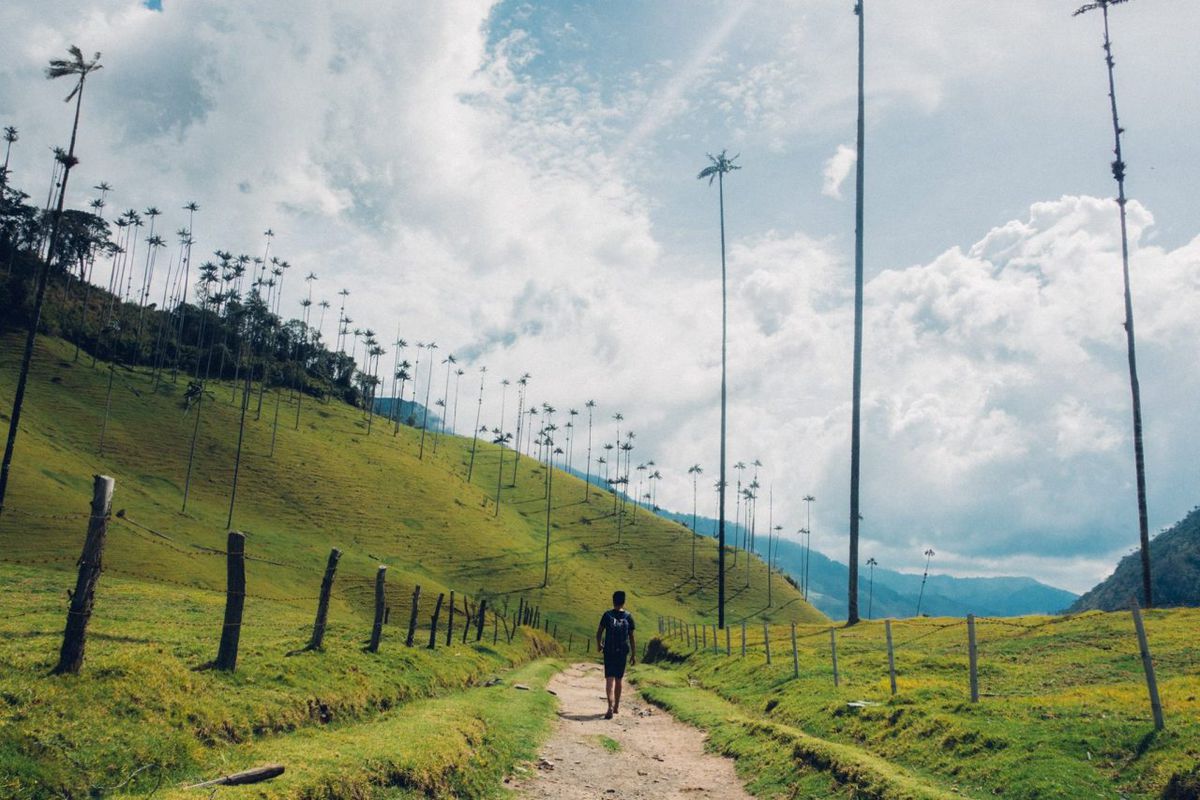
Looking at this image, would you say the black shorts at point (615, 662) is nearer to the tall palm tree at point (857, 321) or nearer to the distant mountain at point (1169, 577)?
the tall palm tree at point (857, 321)

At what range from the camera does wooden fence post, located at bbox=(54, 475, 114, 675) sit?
11531 millimetres

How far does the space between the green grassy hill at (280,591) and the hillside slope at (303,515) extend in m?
0.47

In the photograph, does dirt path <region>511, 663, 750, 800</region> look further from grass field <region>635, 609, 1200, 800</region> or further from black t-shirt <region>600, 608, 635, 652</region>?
black t-shirt <region>600, 608, 635, 652</region>

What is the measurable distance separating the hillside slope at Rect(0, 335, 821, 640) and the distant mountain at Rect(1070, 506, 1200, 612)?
265ft

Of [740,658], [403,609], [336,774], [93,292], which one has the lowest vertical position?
[403,609]

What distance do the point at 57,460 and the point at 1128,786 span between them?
11144 cm

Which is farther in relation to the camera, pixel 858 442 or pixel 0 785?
pixel 858 442

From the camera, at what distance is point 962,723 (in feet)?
49.9

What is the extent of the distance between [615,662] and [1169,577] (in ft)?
660

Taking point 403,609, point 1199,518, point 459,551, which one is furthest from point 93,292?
point 1199,518

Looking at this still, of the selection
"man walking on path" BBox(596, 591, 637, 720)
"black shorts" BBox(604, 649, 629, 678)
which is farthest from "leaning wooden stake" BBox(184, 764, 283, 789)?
"black shorts" BBox(604, 649, 629, 678)

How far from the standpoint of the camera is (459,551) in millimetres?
125750

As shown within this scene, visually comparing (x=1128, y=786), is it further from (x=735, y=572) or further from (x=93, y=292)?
(x=93, y=292)

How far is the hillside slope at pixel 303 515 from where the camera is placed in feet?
252
